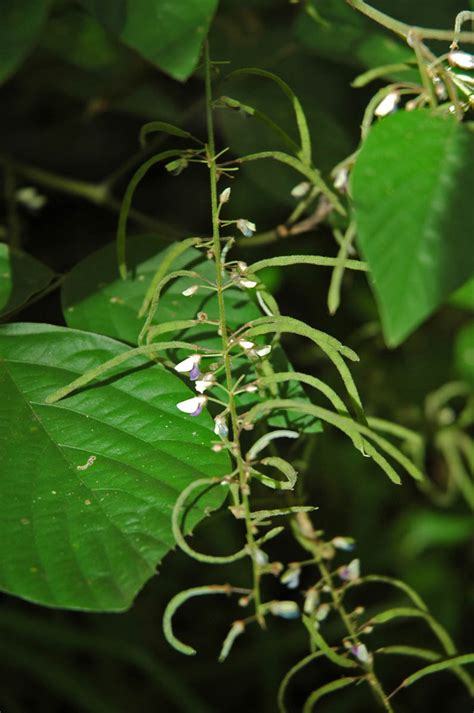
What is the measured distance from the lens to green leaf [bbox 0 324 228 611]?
2.27 feet

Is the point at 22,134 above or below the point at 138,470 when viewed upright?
below

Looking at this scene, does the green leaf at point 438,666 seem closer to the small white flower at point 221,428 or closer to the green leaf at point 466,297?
the small white flower at point 221,428

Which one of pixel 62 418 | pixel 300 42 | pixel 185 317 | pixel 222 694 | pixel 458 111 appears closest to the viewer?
pixel 458 111

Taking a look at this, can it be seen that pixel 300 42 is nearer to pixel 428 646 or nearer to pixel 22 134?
pixel 22 134

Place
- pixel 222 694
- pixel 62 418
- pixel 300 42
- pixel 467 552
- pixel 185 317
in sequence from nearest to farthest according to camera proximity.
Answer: pixel 62 418
pixel 185 317
pixel 300 42
pixel 222 694
pixel 467 552

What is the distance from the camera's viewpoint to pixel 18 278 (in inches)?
37.2

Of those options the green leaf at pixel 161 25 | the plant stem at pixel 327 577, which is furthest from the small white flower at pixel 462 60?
the plant stem at pixel 327 577

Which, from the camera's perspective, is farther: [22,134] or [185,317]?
[22,134]

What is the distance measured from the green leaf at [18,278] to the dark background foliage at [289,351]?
26 centimetres

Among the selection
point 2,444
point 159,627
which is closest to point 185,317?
point 2,444

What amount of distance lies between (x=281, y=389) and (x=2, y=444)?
0.28m

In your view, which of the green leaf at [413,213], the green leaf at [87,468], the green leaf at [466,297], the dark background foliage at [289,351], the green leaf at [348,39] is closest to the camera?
the green leaf at [413,213]

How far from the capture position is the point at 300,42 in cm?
126

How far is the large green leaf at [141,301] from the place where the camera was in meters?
0.86
